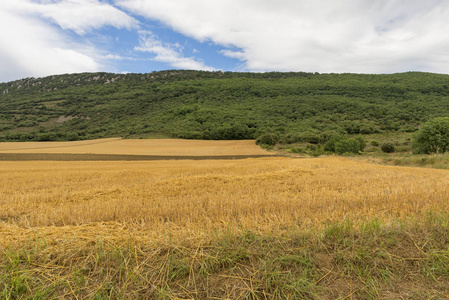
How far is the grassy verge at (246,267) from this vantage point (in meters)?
2.36

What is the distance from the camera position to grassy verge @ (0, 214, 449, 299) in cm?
236

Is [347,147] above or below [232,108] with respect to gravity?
below

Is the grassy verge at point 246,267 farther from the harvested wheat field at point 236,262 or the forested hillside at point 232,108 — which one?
the forested hillside at point 232,108

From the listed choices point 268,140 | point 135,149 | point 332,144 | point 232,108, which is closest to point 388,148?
point 332,144

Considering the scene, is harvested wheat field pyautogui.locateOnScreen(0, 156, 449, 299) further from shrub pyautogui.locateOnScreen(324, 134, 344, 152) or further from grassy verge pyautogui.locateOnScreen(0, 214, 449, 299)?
shrub pyautogui.locateOnScreen(324, 134, 344, 152)

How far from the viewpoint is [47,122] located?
138500mm

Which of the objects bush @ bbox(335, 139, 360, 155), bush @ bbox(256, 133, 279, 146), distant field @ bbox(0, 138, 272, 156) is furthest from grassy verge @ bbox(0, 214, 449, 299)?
bush @ bbox(256, 133, 279, 146)

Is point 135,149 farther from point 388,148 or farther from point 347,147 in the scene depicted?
point 388,148

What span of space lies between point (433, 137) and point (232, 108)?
108 metres

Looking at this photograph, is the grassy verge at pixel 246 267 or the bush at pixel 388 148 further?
the bush at pixel 388 148

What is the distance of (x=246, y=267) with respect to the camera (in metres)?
2.73

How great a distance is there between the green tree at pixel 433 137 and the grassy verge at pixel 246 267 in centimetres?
5397

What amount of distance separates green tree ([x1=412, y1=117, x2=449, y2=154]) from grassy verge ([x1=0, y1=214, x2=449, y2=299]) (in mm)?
53973

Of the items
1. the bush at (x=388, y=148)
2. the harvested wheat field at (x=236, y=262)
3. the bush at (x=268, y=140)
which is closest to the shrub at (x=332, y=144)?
the bush at (x=388, y=148)
